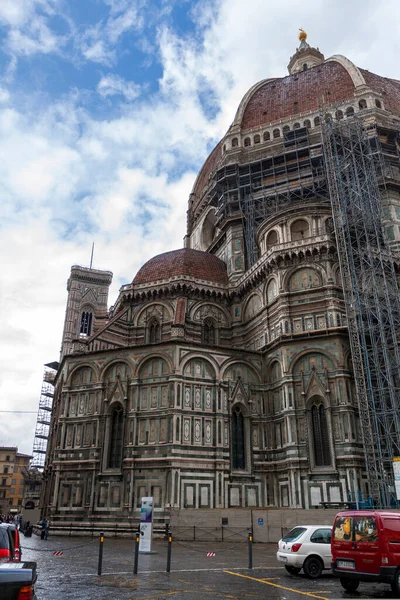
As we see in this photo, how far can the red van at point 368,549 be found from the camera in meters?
10.8

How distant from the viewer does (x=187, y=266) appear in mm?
40438

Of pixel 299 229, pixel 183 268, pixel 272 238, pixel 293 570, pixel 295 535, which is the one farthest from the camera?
pixel 183 268

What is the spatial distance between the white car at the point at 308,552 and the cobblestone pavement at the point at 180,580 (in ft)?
0.90

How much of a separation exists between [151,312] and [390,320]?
58.5 ft

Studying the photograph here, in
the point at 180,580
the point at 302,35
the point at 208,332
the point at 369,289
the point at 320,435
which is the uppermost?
the point at 302,35

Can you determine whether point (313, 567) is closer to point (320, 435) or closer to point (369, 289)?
point (320, 435)

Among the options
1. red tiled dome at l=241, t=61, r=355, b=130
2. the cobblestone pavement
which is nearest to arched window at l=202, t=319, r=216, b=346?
the cobblestone pavement

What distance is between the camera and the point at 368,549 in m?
11.2

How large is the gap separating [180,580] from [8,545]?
5.73m

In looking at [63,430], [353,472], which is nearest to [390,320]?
[353,472]

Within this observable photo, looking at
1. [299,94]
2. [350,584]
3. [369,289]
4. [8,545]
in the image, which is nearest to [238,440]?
[369,289]

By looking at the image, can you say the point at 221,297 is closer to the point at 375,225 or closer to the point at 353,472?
the point at 375,225

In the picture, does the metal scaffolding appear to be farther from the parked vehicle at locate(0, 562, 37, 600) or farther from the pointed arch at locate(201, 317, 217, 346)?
the parked vehicle at locate(0, 562, 37, 600)

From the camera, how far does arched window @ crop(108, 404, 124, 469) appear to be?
3061 cm
